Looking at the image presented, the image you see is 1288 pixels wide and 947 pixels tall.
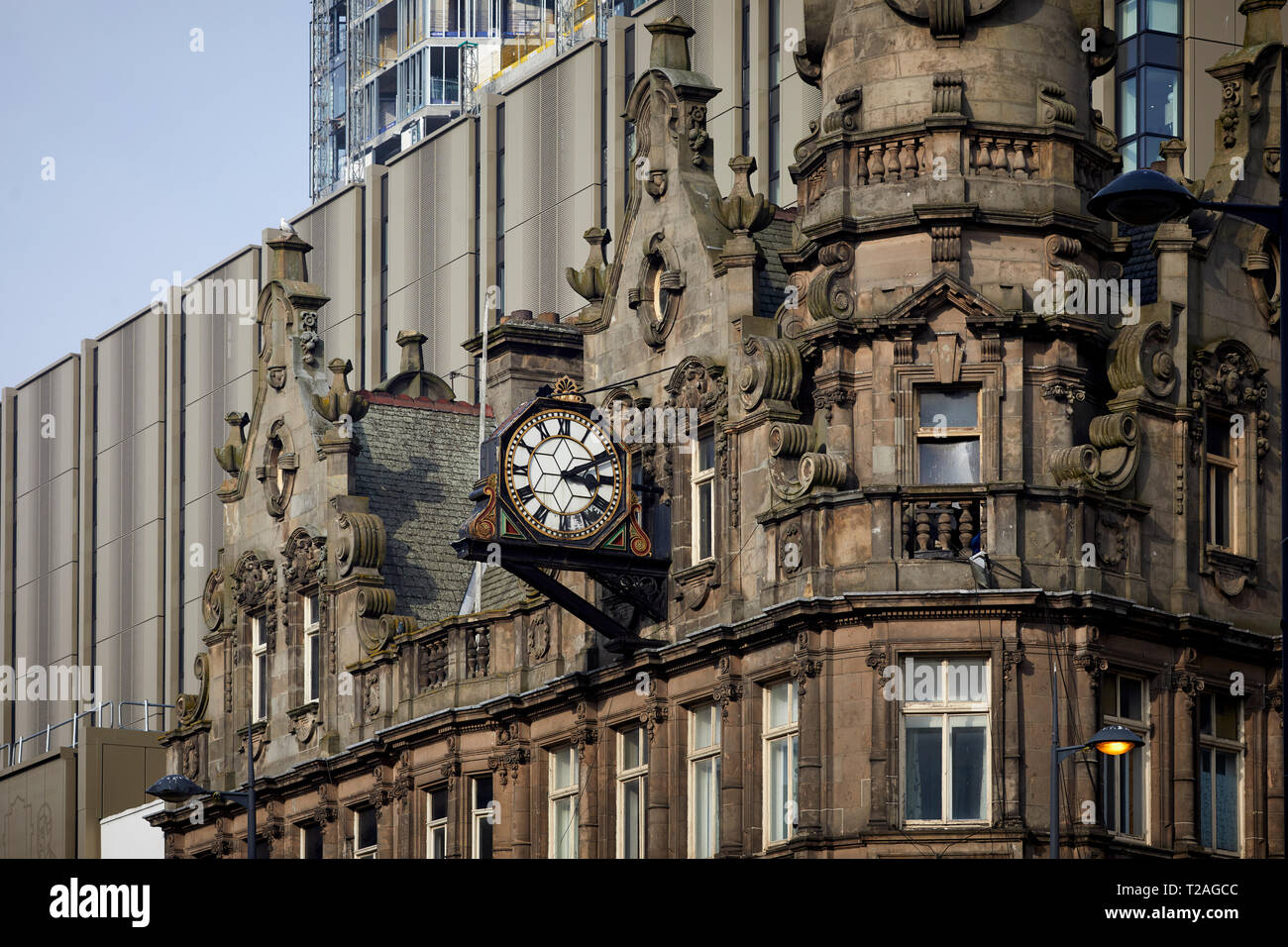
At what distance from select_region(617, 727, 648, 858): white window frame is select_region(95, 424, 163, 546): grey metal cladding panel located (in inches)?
2376

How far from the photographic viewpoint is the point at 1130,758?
171 feet

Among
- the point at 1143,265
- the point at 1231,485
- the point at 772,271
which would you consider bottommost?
the point at 1231,485

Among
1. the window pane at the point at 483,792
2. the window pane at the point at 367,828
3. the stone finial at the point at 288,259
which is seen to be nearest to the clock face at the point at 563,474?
the window pane at the point at 483,792

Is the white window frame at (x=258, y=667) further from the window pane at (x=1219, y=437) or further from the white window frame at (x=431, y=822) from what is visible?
the window pane at (x=1219, y=437)

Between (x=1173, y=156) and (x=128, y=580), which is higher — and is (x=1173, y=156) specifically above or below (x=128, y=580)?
above

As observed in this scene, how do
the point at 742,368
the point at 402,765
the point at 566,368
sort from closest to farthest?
the point at 742,368 → the point at 402,765 → the point at 566,368

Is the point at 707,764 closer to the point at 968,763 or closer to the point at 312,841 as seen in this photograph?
the point at 968,763

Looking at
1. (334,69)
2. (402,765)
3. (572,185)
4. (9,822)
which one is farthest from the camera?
(334,69)

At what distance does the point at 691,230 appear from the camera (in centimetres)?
5619

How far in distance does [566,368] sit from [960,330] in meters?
15.3

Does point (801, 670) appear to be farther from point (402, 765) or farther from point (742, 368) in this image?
point (402, 765)

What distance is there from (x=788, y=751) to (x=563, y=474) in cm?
610

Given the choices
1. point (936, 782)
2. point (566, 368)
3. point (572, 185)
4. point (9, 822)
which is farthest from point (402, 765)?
point (572, 185)

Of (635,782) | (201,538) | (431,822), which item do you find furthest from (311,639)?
(201,538)
